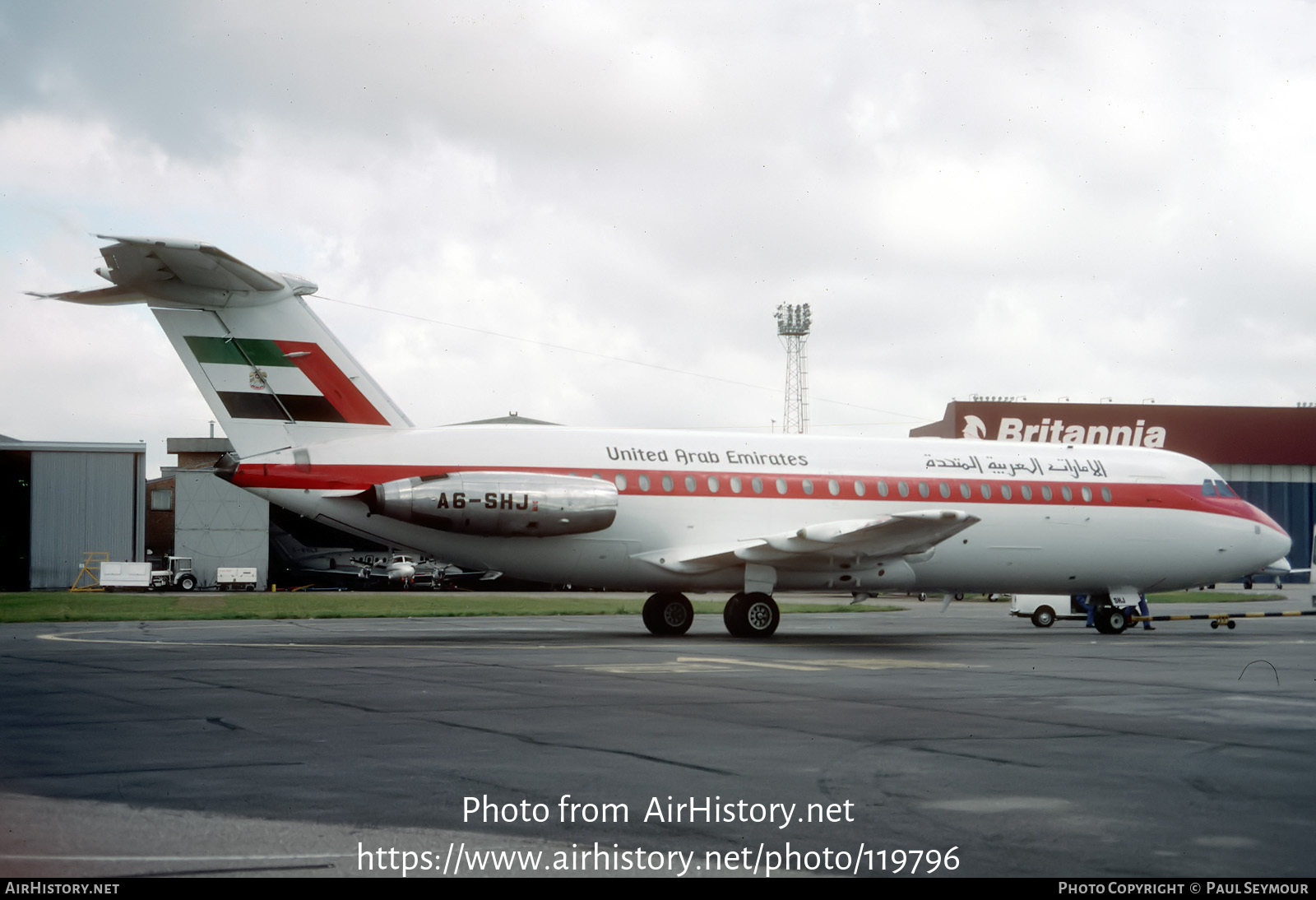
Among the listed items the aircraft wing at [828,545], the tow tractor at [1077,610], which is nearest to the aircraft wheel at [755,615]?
the aircraft wing at [828,545]

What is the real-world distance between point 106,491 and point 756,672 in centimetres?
4750

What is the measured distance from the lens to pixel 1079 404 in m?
66.2

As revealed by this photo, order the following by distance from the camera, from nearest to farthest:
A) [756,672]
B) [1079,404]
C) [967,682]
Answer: [967,682] < [756,672] < [1079,404]

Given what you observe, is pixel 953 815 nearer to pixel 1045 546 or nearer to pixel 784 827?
pixel 784 827

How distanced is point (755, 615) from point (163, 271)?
39.5 feet

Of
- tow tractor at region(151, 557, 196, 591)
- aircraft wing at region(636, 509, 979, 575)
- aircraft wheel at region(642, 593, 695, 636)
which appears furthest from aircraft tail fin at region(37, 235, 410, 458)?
tow tractor at region(151, 557, 196, 591)

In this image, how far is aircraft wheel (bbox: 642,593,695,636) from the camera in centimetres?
2405

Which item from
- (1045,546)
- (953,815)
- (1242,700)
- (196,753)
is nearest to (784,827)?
(953,815)

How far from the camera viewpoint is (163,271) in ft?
63.3

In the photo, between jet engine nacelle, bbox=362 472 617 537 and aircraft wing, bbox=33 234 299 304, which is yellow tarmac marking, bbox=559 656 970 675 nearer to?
jet engine nacelle, bbox=362 472 617 537

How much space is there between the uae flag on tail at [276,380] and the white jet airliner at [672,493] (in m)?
0.03

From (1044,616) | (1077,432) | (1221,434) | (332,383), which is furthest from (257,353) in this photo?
(1221,434)

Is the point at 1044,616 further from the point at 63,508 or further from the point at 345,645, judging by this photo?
the point at 63,508

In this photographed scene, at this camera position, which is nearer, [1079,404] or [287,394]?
[287,394]
